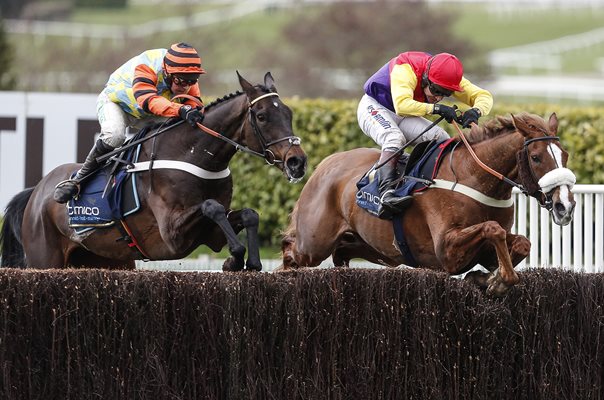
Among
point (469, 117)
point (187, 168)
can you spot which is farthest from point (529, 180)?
point (187, 168)

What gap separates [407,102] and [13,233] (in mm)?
3435

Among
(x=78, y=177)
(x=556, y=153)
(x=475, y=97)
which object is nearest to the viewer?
(x=556, y=153)

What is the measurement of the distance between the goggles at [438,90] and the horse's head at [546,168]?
0.63 m

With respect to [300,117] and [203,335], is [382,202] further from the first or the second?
→ [300,117]

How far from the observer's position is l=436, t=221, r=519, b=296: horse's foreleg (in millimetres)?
6512

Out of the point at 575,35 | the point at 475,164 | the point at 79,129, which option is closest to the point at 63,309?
the point at 475,164

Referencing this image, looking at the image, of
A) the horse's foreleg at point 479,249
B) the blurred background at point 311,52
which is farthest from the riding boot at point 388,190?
the blurred background at point 311,52

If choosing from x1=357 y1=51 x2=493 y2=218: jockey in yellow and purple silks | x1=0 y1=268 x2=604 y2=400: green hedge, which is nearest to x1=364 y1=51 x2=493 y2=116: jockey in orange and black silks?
x1=357 y1=51 x2=493 y2=218: jockey in yellow and purple silks

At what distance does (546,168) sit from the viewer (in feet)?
22.3

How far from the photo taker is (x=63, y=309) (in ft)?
20.3

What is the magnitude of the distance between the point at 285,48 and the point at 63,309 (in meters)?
36.5

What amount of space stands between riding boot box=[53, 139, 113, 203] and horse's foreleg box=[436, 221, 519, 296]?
98.0 inches

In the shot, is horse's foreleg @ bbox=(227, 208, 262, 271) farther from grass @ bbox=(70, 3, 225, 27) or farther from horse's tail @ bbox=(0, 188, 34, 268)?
grass @ bbox=(70, 3, 225, 27)

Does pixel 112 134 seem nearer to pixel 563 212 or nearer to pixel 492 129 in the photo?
pixel 492 129
